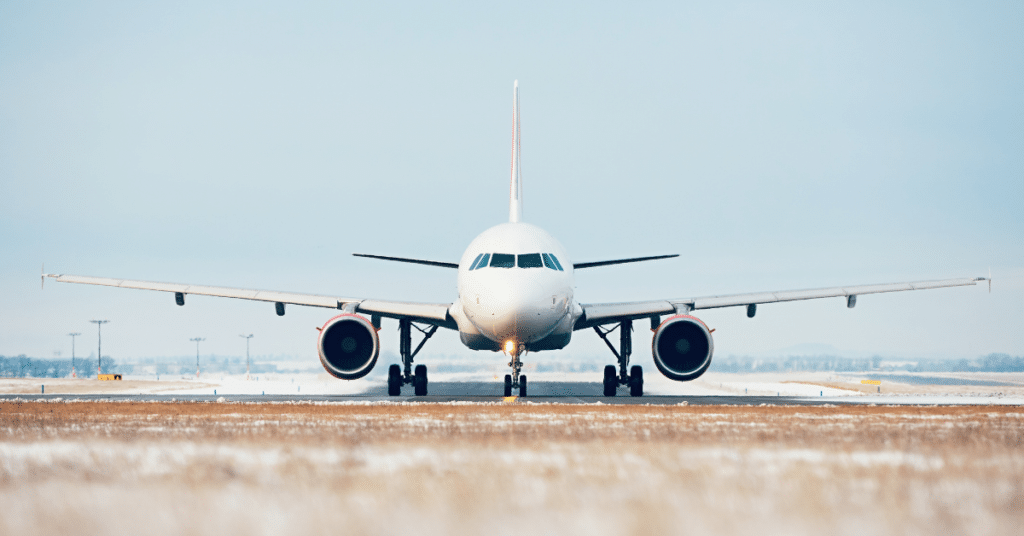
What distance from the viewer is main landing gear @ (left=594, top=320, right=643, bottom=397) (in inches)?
1126

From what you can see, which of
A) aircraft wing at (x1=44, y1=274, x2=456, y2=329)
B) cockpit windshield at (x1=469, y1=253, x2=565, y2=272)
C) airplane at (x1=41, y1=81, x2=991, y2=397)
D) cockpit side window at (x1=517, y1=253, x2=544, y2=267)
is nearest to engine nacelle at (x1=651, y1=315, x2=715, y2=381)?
airplane at (x1=41, y1=81, x2=991, y2=397)

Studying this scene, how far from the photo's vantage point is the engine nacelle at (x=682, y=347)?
2627cm

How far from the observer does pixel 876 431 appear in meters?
10.9

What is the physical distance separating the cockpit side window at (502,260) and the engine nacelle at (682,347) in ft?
16.8

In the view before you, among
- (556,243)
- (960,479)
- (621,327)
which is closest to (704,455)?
(960,479)

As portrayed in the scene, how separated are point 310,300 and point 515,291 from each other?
8217 mm

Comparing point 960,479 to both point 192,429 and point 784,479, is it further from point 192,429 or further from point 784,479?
point 192,429

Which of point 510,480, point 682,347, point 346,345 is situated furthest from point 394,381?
point 510,480

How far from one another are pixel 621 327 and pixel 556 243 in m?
5.00

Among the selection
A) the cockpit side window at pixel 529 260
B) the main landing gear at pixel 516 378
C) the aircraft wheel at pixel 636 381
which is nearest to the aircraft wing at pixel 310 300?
the main landing gear at pixel 516 378

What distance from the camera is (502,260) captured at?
2398 cm

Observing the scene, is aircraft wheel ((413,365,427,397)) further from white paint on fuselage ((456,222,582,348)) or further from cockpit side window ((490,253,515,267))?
cockpit side window ((490,253,515,267))

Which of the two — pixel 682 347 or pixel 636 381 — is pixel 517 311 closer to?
pixel 682 347

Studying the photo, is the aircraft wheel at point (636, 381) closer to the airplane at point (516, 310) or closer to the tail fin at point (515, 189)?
the airplane at point (516, 310)
